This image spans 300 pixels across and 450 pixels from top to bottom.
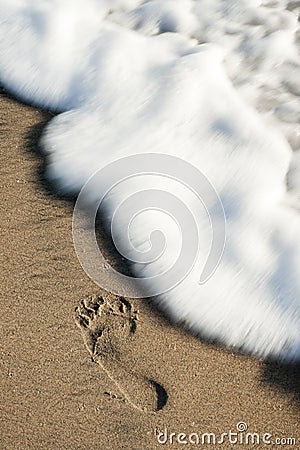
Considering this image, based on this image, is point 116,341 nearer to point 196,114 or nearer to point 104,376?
point 104,376

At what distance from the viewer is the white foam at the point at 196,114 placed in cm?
196

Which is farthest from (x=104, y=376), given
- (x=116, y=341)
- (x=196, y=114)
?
(x=196, y=114)

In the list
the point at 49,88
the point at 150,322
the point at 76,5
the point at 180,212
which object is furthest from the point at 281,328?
the point at 76,5

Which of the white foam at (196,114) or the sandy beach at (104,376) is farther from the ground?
the white foam at (196,114)

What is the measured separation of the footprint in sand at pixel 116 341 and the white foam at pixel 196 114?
12 cm

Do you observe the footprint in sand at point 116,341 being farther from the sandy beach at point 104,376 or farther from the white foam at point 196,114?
the white foam at point 196,114

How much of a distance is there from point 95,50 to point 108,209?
891 mm

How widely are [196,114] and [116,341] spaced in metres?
1.01

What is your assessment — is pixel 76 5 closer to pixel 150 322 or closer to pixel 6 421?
pixel 150 322

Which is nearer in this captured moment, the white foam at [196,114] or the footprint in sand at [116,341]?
the footprint in sand at [116,341]

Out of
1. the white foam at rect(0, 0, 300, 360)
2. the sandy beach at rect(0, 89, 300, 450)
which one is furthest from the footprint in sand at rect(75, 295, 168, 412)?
the white foam at rect(0, 0, 300, 360)

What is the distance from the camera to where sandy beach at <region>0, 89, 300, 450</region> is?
167 centimetres

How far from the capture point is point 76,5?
301 centimetres

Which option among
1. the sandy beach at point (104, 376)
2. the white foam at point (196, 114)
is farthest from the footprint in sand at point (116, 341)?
the white foam at point (196, 114)
